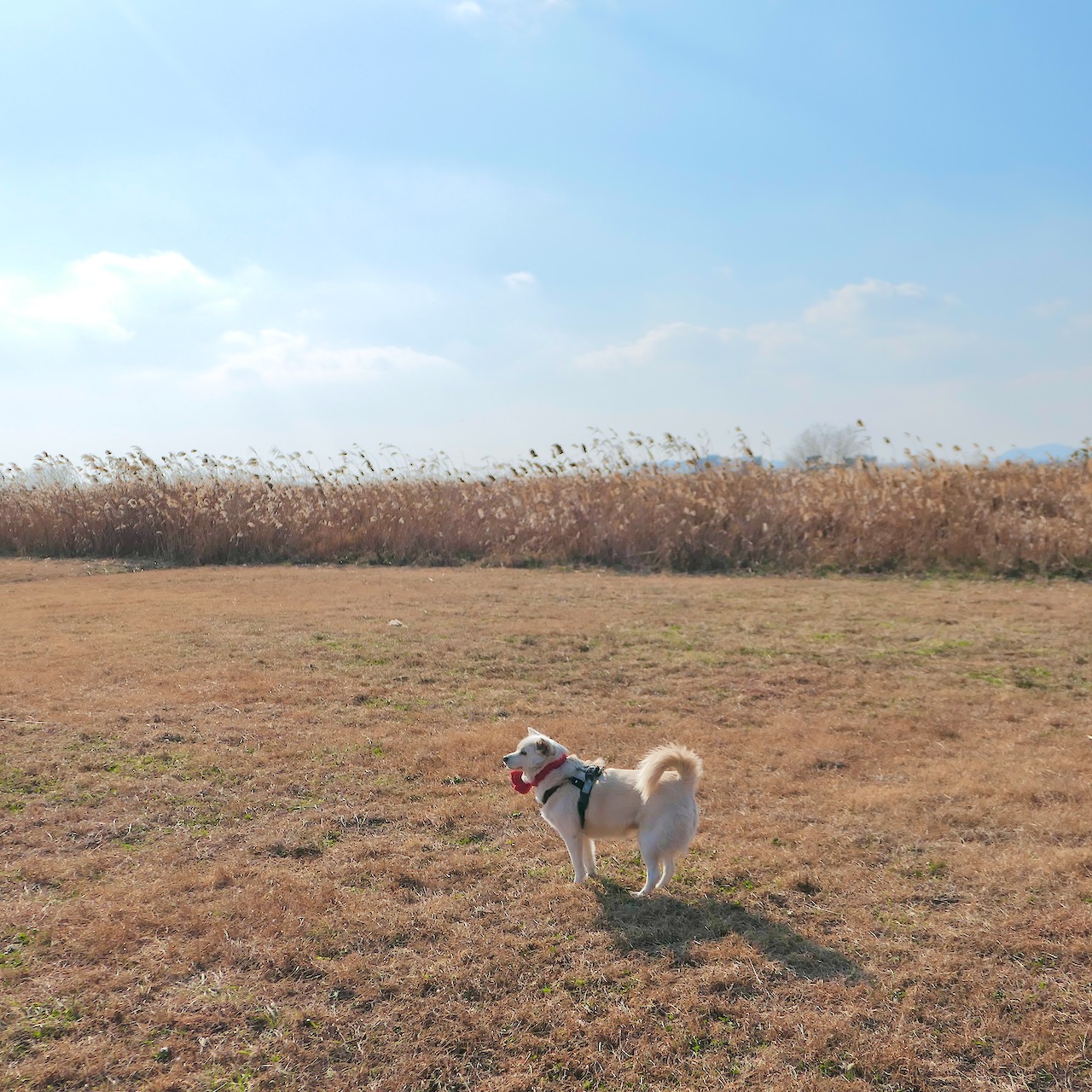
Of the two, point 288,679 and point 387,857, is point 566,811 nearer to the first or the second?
point 387,857

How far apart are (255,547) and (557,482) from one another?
16.6 feet

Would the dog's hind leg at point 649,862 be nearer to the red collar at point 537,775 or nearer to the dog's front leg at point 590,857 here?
the dog's front leg at point 590,857

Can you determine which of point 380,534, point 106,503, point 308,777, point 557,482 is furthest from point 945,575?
point 106,503

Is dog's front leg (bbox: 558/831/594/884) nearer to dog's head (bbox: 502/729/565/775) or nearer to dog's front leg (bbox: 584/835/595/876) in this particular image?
dog's front leg (bbox: 584/835/595/876)

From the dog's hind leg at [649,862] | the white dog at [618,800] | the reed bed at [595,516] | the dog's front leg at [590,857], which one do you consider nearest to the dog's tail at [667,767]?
the white dog at [618,800]

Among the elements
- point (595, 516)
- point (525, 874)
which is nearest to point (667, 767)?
point (525, 874)

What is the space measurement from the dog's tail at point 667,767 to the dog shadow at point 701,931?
1.37ft

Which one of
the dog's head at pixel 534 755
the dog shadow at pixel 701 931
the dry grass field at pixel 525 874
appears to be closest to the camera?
the dry grass field at pixel 525 874

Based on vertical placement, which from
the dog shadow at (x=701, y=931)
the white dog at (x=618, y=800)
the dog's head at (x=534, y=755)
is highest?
the dog's head at (x=534, y=755)

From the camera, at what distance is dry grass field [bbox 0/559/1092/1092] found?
8.77 feet

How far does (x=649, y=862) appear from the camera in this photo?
11.7ft

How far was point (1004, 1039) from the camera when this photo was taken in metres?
2.67

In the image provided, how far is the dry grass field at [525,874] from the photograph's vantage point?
2672mm

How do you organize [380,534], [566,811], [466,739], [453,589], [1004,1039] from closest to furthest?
[1004,1039], [566,811], [466,739], [453,589], [380,534]
